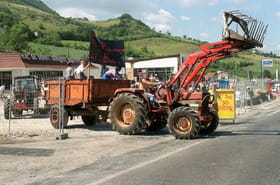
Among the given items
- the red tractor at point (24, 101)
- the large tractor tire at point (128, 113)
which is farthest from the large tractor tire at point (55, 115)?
the large tractor tire at point (128, 113)

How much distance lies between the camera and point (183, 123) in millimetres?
11070

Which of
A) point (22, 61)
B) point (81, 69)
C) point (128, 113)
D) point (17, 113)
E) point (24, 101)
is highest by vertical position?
point (22, 61)

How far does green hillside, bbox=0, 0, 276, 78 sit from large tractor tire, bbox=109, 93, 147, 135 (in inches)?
1835

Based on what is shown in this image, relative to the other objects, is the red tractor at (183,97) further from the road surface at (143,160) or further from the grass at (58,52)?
the grass at (58,52)

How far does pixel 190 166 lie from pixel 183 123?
3.68 meters

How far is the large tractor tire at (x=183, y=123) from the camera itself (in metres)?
10.9

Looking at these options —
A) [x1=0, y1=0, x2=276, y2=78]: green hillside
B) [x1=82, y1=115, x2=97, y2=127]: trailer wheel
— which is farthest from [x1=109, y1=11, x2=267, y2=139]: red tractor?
[x1=0, y1=0, x2=276, y2=78]: green hillside

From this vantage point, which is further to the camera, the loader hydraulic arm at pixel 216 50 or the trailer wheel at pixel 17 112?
the trailer wheel at pixel 17 112

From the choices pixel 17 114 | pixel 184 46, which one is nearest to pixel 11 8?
pixel 184 46

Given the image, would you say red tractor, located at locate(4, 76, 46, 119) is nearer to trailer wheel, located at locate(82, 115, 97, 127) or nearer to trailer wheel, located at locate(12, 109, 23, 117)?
trailer wheel, located at locate(12, 109, 23, 117)

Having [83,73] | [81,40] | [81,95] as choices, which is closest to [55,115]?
[81,95]

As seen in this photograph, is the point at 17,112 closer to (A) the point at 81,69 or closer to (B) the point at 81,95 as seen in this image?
(A) the point at 81,69

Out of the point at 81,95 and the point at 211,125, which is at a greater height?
the point at 81,95

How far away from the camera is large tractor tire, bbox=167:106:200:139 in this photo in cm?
1086
